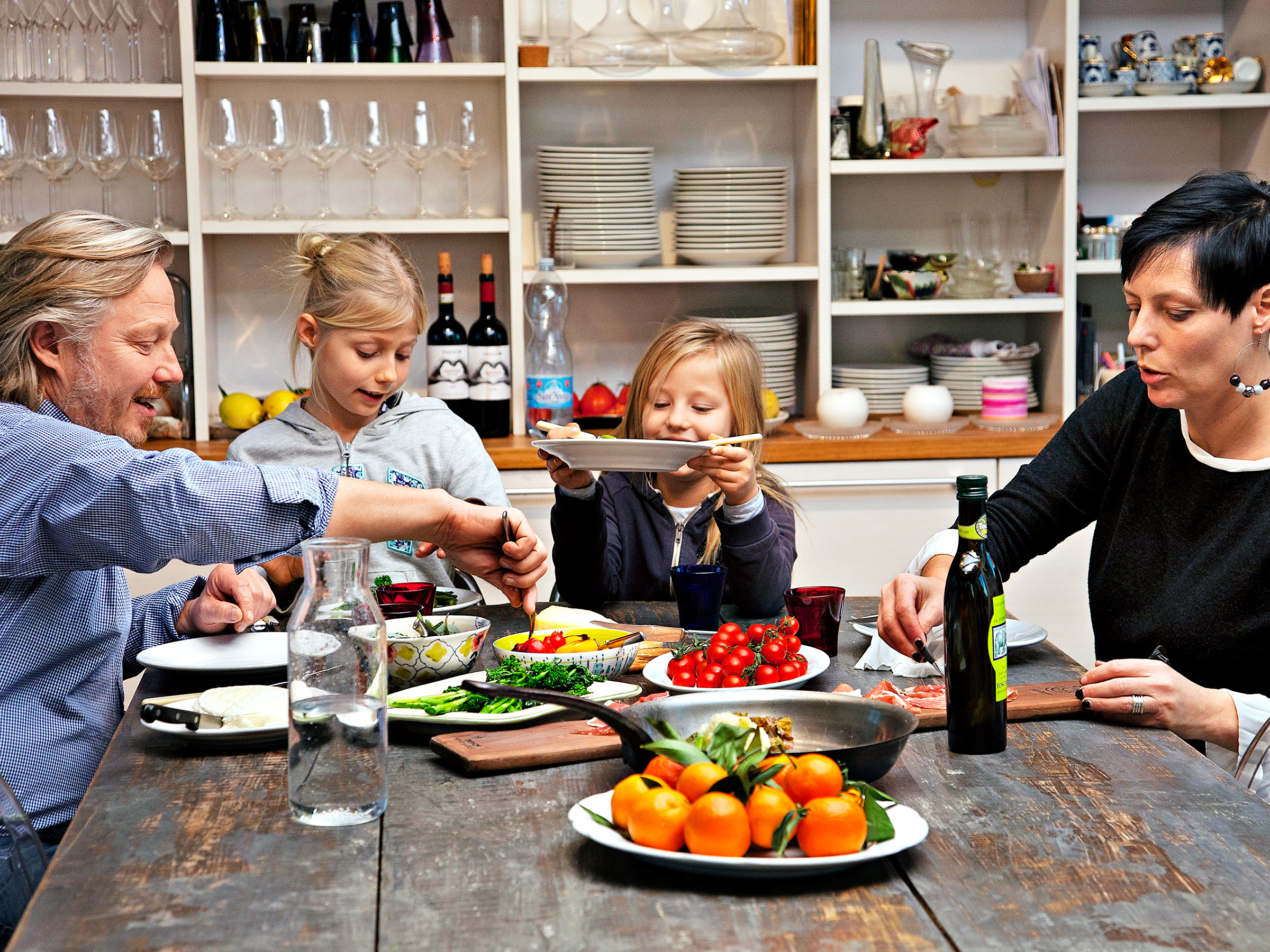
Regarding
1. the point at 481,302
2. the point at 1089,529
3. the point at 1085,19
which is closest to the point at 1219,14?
the point at 1085,19

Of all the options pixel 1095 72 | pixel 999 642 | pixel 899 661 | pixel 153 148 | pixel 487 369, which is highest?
pixel 1095 72

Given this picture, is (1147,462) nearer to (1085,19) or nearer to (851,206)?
(851,206)

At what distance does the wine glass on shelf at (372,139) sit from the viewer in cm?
321

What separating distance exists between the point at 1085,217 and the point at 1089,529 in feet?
2.98

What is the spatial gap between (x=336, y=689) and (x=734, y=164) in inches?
110

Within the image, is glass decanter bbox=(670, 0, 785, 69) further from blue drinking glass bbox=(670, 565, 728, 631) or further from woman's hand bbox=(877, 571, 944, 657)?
woman's hand bbox=(877, 571, 944, 657)

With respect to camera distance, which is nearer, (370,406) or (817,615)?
(817,615)

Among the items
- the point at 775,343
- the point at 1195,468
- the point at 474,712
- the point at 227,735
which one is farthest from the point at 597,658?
the point at 775,343

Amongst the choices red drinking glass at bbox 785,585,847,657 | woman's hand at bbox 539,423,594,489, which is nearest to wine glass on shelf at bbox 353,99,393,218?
woman's hand at bbox 539,423,594,489

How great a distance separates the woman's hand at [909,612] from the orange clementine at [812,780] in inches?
23.6

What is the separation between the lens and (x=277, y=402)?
10.3 feet

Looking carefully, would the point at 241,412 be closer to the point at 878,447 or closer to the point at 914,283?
the point at 878,447

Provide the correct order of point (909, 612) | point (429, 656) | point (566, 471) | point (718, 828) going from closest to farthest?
point (718, 828), point (429, 656), point (909, 612), point (566, 471)

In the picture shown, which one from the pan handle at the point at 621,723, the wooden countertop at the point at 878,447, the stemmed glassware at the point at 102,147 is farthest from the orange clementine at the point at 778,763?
the stemmed glassware at the point at 102,147
